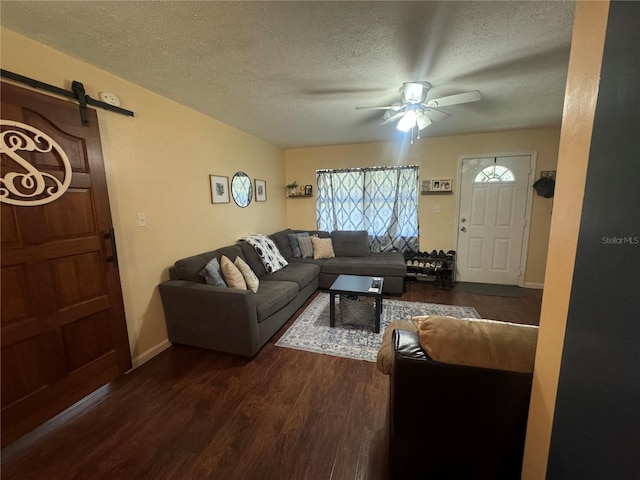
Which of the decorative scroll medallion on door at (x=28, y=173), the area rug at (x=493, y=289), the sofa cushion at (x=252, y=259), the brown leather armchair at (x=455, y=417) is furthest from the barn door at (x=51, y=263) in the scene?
the area rug at (x=493, y=289)

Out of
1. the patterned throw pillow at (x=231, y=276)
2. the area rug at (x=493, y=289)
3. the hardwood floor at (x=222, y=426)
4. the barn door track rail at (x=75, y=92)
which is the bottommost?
the hardwood floor at (x=222, y=426)

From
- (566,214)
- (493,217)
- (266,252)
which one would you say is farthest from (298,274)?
(493,217)

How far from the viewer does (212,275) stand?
7.49ft

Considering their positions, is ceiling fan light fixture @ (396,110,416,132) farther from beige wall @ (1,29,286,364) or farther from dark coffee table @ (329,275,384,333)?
beige wall @ (1,29,286,364)

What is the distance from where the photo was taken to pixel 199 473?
1273mm

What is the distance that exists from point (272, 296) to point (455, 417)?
1.80 meters

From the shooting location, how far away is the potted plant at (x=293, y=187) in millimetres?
4575

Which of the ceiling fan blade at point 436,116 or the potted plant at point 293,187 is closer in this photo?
the ceiling fan blade at point 436,116

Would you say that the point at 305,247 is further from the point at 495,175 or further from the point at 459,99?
the point at 495,175

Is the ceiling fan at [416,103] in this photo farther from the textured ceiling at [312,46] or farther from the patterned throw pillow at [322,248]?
the patterned throw pillow at [322,248]

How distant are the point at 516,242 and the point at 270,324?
3785mm

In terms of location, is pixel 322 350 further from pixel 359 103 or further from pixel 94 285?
pixel 359 103

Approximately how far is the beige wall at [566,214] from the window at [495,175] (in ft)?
11.7

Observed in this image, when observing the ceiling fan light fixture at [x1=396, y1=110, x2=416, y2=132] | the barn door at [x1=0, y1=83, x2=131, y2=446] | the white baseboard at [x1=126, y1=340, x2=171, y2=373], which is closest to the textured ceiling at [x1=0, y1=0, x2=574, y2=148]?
the ceiling fan light fixture at [x1=396, y1=110, x2=416, y2=132]
